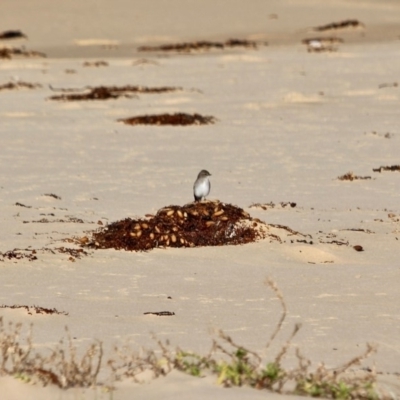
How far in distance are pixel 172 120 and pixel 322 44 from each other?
20.0 meters

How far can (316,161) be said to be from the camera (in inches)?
594

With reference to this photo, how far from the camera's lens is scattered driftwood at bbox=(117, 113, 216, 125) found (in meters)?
18.4

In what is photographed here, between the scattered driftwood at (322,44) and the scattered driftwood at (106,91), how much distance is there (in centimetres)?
1062

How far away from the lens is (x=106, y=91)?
75.0 feet

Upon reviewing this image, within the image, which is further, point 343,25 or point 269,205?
point 343,25

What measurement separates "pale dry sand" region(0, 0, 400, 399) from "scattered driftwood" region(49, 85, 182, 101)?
0.42m

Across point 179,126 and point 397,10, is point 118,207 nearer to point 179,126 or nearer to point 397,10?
point 179,126

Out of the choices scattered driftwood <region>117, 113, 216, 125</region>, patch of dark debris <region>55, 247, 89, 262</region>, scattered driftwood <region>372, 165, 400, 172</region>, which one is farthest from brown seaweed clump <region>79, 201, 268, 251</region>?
scattered driftwood <region>117, 113, 216, 125</region>

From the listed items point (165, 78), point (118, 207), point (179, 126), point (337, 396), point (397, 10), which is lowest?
point (337, 396)

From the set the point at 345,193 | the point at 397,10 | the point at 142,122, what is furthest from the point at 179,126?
the point at 397,10

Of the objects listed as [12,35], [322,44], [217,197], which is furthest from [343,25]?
[217,197]

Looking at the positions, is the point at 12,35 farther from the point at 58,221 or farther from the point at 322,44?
the point at 58,221

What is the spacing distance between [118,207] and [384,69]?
16154 mm

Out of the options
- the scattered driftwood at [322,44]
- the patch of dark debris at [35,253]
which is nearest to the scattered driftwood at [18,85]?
the scattered driftwood at [322,44]
